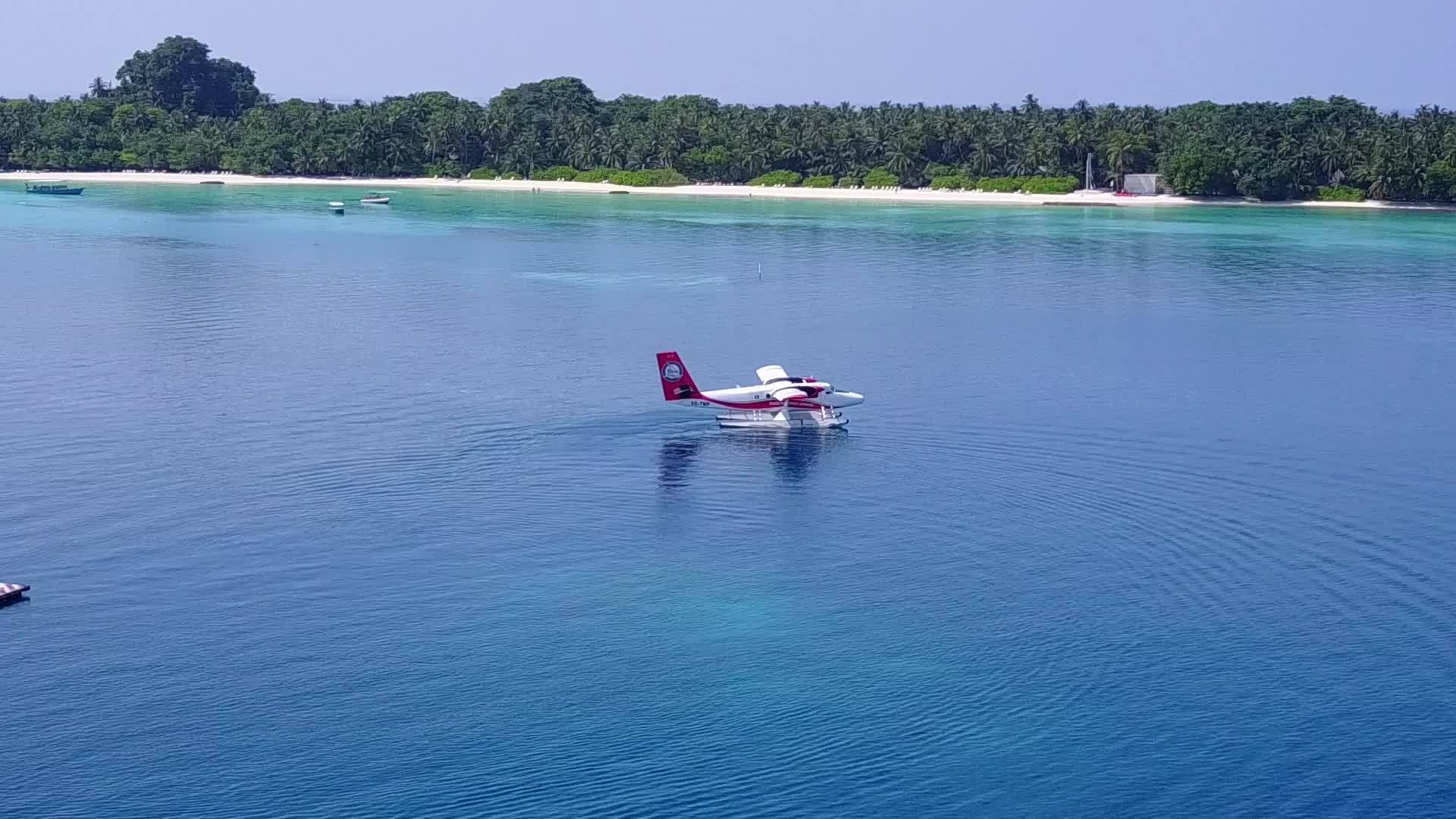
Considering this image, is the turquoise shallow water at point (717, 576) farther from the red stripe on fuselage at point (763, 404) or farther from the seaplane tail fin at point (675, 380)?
the seaplane tail fin at point (675, 380)

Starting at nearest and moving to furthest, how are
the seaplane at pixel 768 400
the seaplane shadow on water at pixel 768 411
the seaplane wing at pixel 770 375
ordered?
the seaplane shadow on water at pixel 768 411, the seaplane at pixel 768 400, the seaplane wing at pixel 770 375

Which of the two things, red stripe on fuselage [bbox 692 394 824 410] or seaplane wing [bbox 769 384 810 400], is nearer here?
seaplane wing [bbox 769 384 810 400]

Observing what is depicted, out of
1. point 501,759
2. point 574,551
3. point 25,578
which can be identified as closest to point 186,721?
point 501,759

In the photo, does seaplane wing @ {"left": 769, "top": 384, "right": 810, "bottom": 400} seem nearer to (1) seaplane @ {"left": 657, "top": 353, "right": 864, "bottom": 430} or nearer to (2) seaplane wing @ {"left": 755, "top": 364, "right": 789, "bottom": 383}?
(1) seaplane @ {"left": 657, "top": 353, "right": 864, "bottom": 430}

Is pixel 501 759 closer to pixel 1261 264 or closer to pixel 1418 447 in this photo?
pixel 1418 447

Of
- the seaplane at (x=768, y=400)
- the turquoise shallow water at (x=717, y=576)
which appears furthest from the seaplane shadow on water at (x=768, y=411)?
the turquoise shallow water at (x=717, y=576)

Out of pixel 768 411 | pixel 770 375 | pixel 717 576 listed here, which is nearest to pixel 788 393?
pixel 768 411

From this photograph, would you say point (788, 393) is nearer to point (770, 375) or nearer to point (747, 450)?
point (770, 375)

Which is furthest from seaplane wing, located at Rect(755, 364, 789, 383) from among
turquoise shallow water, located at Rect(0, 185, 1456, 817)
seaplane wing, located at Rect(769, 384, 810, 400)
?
turquoise shallow water, located at Rect(0, 185, 1456, 817)

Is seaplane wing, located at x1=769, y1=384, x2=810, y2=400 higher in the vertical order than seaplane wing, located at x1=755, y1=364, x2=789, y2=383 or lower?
→ lower
